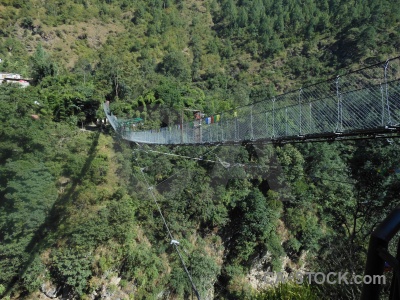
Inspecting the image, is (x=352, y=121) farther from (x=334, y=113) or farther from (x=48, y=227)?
(x=48, y=227)

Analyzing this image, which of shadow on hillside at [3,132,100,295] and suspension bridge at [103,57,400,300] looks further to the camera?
shadow on hillside at [3,132,100,295]

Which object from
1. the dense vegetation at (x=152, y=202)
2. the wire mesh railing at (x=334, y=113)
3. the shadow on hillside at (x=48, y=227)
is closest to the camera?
the wire mesh railing at (x=334, y=113)

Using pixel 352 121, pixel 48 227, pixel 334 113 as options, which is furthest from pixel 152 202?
pixel 352 121

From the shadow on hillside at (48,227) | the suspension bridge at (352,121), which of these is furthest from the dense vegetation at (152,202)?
the suspension bridge at (352,121)

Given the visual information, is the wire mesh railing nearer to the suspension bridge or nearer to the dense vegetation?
the suspension bridge

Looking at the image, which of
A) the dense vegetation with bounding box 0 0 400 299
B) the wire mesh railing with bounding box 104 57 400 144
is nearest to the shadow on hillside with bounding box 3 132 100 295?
the dense vegetation with bounding box 0 0 400 299

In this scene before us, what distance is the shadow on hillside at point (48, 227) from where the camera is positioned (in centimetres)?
696

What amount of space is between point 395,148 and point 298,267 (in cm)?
699

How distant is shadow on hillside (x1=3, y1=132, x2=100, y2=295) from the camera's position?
22.8 feet

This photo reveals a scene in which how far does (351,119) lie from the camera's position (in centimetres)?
190

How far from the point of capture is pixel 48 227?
752cm

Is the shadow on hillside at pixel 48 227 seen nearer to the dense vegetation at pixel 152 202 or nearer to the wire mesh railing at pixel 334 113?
the dense vegetation at pixel 152 202

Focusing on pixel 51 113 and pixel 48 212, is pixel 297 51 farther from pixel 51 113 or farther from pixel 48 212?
pixel 48 212

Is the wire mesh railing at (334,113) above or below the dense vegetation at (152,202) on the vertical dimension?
above
